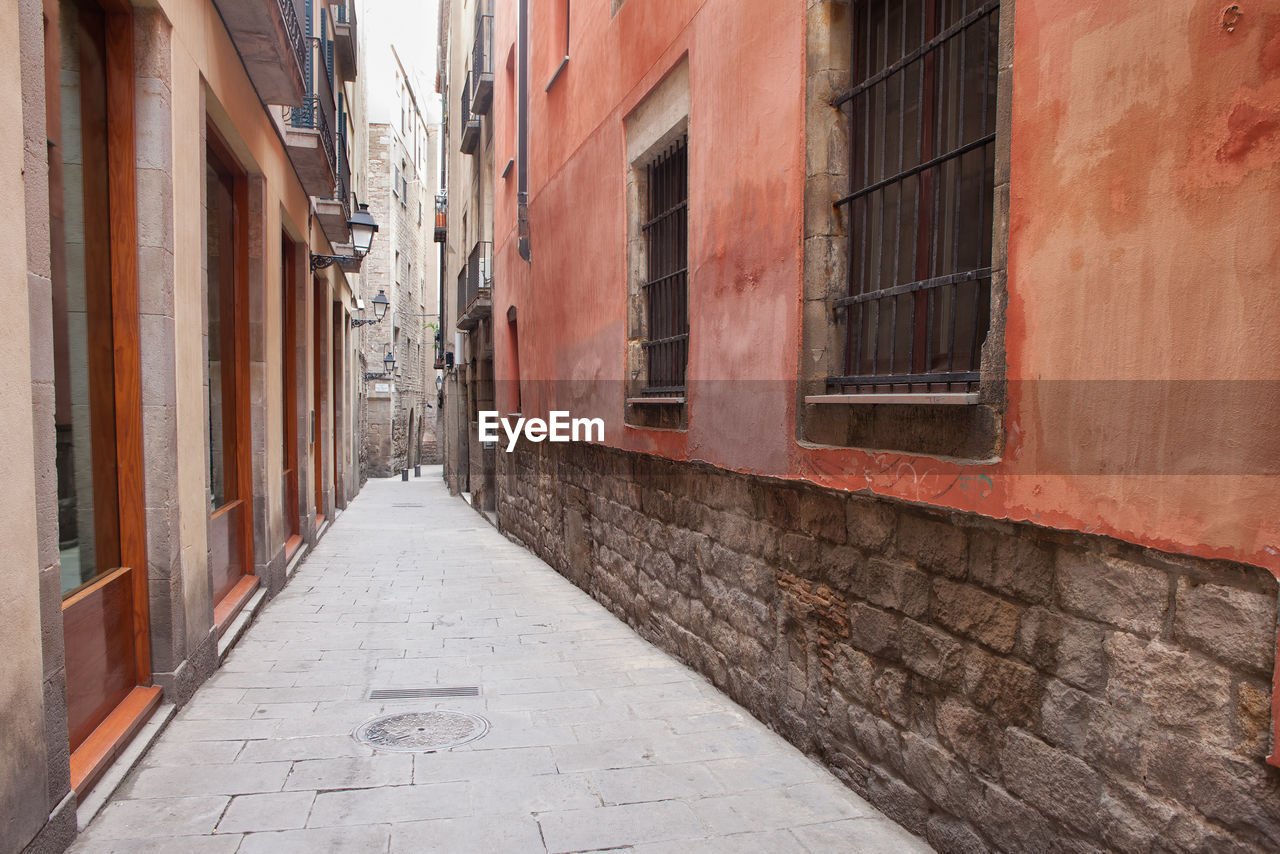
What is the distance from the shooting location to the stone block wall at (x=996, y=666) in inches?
81.7

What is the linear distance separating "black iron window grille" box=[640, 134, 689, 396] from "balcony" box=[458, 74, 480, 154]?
9873 mm

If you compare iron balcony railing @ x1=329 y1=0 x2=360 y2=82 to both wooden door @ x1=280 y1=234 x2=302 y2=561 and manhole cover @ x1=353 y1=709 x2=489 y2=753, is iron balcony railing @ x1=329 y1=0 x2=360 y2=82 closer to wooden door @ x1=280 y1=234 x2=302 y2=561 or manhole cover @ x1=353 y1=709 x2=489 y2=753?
wooden door @ x1=280 y1=234 x2=302 y2=561

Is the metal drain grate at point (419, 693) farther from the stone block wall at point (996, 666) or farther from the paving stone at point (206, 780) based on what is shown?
the stone block wall at point (996, 666)

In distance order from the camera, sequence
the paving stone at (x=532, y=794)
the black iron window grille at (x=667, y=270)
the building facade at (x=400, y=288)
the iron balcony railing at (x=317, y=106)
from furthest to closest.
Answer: the building facade at (x=400, y=288) < the iron balcony railing at (x=317, y=106) < the black iron window grille at (x=667, y=270) < the paving stone at (x=532, y=794)

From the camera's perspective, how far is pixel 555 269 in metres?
9.10

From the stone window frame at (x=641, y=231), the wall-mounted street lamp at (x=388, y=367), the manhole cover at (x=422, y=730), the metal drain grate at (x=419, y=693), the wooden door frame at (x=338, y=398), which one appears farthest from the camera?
the wall-mounted street lamp at (x=388, y=367)

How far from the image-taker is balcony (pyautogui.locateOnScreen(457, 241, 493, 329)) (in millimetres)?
14539

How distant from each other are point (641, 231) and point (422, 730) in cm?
401

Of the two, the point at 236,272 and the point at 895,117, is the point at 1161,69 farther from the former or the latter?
the point at 236,272

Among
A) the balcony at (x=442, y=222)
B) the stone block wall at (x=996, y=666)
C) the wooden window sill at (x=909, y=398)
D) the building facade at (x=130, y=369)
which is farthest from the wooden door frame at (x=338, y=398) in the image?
the wooden window sill at (x=909, y=398)

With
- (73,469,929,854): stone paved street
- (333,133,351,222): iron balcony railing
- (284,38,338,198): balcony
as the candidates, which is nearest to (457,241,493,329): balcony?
(333,133,351,222): iron balcony railing

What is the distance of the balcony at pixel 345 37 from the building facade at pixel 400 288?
10.7 metres

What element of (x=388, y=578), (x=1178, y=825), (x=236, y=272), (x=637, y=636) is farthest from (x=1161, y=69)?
(x=388, y=578)

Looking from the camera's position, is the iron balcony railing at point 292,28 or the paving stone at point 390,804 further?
the iron balcony railing at point 292,28
